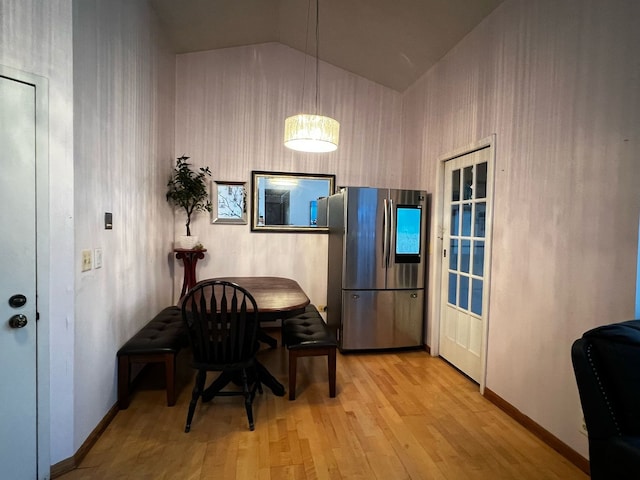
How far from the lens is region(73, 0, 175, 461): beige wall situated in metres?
1.81

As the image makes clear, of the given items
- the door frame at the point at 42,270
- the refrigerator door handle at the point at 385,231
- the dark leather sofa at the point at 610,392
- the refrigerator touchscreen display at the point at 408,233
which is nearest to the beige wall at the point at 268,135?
the refrigerator touchscreen display at the point at 408,233

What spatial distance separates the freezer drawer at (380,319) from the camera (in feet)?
11.2

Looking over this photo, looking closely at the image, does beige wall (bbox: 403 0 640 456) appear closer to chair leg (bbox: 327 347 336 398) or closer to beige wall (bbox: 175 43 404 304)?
chair leg (bbox: 327 347 336 398)

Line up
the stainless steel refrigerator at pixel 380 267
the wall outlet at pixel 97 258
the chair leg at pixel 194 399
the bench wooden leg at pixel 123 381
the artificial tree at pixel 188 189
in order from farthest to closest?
the artificial tree at pixel 188 189 → the stainless steel refrigerator at pixel 380 267 → the bench wooden leg at pixel 123 381 → the chair leg at pixel 194 399 → the wall outlet at pixel 97 258

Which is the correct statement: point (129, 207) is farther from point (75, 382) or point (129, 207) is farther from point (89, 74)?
point (75, 382)

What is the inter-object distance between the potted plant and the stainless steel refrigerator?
5.28ft

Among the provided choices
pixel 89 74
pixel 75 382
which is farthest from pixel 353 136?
pixel 75 382

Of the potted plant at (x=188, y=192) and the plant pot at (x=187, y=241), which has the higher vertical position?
the potted plant at (x=188, y=192)

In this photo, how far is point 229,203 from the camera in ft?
13.1

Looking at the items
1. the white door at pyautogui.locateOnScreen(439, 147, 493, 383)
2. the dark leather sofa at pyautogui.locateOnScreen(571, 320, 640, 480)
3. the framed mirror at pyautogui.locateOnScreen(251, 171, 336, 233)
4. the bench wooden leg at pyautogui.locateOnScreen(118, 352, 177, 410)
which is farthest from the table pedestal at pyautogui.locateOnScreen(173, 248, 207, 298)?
the dark leather sofa at pyautogui.locateOnScreen(571, 320, 640, 480)

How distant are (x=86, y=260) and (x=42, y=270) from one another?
259mm

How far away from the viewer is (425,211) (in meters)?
3.53

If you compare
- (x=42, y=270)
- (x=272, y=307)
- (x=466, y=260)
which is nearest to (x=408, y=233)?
(x=466, y=260)

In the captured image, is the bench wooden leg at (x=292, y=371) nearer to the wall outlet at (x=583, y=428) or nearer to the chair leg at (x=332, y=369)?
the chair leg at (x=332, y=369)
